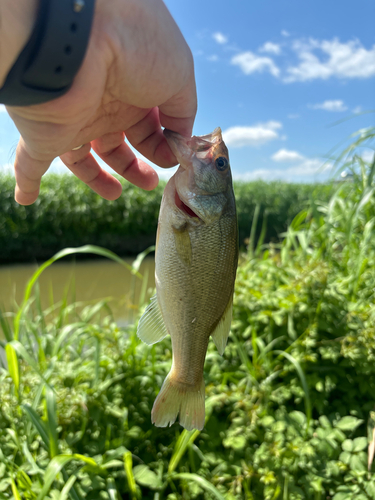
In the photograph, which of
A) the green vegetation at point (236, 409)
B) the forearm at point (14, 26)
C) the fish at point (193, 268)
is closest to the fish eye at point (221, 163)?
the fish at point (193, 268)

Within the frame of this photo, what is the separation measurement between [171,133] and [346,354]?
146 cm

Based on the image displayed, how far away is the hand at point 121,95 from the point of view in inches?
39.1

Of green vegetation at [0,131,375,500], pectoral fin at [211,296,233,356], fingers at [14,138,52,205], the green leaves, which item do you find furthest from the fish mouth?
the green leaves

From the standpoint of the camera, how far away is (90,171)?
1635 mm

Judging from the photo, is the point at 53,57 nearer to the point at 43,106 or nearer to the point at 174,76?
the point at 43,106

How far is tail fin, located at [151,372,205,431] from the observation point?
122 centimetres

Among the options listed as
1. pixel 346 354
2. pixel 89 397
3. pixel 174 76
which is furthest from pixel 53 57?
pixel 346 354

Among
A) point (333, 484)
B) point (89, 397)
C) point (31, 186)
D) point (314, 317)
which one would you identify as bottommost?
point (333, 484)

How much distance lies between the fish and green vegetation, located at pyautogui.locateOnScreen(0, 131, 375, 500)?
59 cm

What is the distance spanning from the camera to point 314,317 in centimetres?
228

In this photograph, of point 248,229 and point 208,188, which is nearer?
point 208,188

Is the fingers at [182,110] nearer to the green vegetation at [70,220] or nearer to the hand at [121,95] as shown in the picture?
the hand at [121,95]

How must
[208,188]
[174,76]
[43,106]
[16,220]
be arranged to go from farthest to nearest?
1. [16,220]
2. [208,188]
3. [174,76]
4. [43,106]

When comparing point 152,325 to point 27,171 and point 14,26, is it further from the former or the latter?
point 14,26
